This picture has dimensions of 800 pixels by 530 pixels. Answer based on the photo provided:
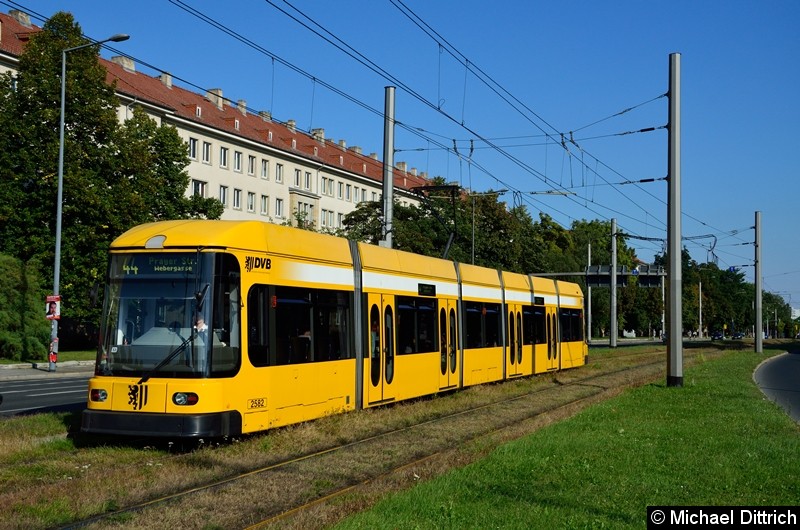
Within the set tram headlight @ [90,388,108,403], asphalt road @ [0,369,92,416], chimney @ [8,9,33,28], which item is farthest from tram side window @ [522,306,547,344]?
chimney @ [8,9,33,28]

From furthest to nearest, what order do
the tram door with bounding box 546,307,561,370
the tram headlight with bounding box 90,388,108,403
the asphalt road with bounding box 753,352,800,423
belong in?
1. the tram door with bounding box 546,307,561,370
2. the asphalt road with bounding box 753,352,800,423
3. the tram headlight with bounding box 90,388,108,403

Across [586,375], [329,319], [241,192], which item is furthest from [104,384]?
[241,192]

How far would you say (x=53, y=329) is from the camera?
32.5 metres

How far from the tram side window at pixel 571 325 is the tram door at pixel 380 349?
15.3 metres

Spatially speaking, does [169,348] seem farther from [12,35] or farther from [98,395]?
[12,35]

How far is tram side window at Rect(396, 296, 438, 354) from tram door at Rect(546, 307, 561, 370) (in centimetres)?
1083

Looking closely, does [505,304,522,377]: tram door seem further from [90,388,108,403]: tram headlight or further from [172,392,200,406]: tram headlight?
[90,388,108,403]: tram headlight

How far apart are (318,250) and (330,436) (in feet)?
9.95

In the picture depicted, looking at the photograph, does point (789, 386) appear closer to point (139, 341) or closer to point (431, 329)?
point (431, 329)

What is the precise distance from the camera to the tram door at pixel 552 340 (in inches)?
1192

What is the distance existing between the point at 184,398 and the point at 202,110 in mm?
61037

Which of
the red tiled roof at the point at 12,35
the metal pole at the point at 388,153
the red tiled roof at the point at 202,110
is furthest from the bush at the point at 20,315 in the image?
the red tiled roof at the point at 12,35

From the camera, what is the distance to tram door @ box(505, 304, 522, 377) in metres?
25.9

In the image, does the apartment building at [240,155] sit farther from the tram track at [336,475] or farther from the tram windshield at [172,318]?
the tram windshield at [172,318]
